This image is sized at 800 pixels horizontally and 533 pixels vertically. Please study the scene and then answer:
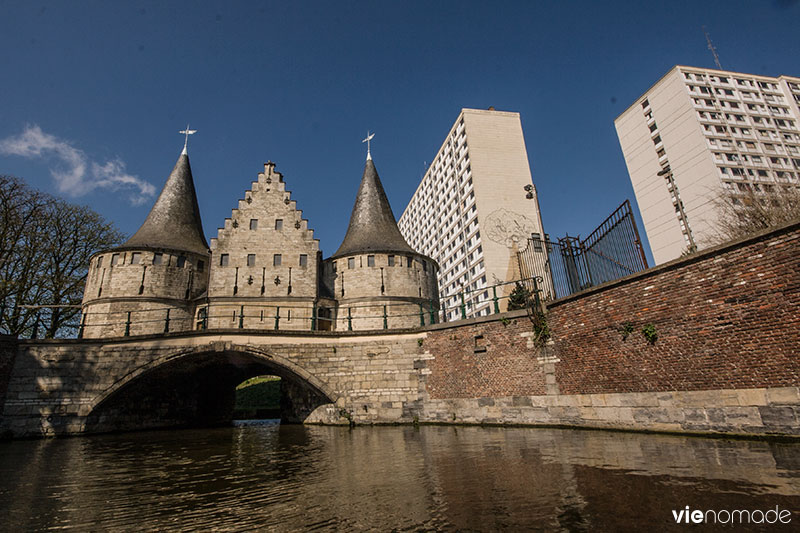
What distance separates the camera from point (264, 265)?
2355cm

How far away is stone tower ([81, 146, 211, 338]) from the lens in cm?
2294

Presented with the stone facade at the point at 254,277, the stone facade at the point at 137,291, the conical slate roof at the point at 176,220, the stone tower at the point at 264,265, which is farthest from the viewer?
the conical slate roof at the point at 176,220

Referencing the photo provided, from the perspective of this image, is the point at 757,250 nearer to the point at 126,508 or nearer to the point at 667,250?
the point at 126,508

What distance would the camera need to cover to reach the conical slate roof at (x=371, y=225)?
26.5m

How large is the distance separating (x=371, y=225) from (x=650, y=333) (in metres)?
21.0

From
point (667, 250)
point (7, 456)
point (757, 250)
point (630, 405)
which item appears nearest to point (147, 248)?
point (7, 456)

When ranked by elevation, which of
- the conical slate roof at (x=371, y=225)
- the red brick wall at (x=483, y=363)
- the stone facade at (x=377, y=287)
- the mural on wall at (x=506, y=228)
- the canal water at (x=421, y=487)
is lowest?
the canal water at (x=421, y=487)

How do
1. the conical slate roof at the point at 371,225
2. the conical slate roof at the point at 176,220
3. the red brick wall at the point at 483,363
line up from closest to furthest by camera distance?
the red brick wall at the point at 483,363
the conical slate roof at the point at 176,220
the conical slate roof at the point at 371,225

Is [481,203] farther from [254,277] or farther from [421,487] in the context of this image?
[421,487]

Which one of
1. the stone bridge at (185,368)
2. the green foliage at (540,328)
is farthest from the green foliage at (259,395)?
the green foliage at (540,328)

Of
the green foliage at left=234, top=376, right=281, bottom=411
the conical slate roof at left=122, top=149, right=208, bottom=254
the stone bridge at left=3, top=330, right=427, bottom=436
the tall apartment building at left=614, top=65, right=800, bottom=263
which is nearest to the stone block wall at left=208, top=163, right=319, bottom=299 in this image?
the conical slate roof at left=122, top=149, right=208, bottom=254

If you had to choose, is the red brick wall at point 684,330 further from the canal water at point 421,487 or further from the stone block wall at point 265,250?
the stone block wall at point 265,250

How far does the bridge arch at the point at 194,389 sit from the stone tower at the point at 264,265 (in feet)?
11.5

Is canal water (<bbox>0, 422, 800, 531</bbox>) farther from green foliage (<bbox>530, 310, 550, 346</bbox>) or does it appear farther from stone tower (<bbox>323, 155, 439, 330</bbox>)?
A: stone tower (<bbox>323, 155, 439, 330</bbox>)
